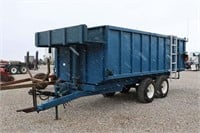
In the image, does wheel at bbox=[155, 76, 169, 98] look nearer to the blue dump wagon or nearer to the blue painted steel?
the blue dump wagon

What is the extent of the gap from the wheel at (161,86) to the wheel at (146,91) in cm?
48

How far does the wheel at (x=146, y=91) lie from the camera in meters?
8.65

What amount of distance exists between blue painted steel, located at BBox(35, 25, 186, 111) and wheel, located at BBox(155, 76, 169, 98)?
0.96 meters

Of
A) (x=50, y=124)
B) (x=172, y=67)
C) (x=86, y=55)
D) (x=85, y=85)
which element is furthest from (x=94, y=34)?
(x=172, y=67)

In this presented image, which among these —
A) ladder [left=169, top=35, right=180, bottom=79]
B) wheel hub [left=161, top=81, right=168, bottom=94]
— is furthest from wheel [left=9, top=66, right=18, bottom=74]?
wheel hub [left=161, top=81, right=168, bottom=94]

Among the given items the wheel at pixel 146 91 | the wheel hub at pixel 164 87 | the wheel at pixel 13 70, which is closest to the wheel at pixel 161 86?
the wheel hub at pixel 164 87

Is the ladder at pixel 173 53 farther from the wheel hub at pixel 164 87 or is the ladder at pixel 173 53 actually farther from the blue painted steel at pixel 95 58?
the blue painted steel at pixel 95 58

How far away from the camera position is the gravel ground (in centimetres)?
594

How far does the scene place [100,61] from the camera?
7.18 m

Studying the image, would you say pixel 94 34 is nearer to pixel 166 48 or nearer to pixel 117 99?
pixel 117 99

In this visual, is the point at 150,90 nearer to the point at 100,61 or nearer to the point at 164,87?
the point at 164,87

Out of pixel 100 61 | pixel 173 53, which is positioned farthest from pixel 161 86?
pixel 100 61

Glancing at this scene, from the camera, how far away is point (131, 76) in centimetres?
824

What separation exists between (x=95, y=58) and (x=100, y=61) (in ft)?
0.62
